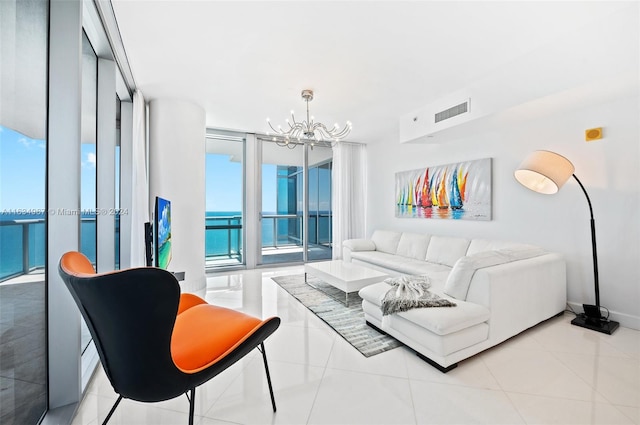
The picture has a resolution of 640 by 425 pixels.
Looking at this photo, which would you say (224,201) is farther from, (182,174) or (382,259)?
(382,259)

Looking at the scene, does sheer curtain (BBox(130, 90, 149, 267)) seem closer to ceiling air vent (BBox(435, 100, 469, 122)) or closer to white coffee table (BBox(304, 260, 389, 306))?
white coffee table (BBox(304, 260, 389, 306))

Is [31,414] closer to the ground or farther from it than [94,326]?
closer to the ground

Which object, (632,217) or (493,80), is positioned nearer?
(632,217)

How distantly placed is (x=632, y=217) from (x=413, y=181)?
2.66 m

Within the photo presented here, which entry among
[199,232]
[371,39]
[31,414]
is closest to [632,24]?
[371,39]

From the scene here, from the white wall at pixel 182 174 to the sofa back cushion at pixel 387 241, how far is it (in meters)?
3.04

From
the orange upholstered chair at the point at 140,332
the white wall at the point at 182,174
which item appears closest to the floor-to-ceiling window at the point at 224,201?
→ the white wall at the point at 182,174

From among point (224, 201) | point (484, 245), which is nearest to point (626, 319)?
point (484, 245)

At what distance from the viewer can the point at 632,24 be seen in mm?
1947

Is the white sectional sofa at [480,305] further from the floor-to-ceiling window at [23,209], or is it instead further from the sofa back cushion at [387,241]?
the floor-to-ceiling window at [23,209]

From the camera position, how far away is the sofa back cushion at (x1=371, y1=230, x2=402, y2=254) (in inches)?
187

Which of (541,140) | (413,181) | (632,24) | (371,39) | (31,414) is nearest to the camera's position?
(31,414)

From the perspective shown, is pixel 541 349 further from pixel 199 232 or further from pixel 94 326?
pixel 199 232

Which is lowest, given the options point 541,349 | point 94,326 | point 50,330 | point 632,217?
point 541,349
